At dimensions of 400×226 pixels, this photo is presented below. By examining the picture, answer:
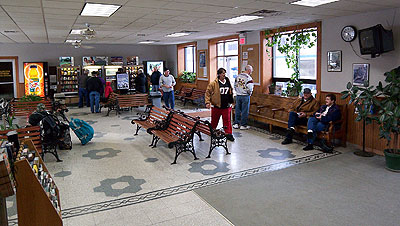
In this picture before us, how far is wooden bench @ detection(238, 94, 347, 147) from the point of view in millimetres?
6332

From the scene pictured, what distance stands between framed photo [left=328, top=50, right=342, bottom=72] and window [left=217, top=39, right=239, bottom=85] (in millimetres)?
4631

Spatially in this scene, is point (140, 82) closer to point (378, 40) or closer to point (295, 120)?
point (295, 120)

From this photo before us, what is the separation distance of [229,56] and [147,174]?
24.5 feet

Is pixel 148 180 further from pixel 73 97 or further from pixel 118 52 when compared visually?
pixel 118 52

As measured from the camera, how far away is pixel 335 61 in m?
6.78

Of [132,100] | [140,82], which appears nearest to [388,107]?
[132,100]

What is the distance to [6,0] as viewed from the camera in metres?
4.52

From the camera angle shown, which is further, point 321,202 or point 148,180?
point 148,180

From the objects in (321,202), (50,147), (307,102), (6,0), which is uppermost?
(6,0)

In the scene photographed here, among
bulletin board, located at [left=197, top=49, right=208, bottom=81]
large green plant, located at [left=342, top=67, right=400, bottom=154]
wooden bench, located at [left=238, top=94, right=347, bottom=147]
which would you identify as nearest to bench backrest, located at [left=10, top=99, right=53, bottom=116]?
wooden bench, located at [left=238, top=94, right=347, bottom=147]

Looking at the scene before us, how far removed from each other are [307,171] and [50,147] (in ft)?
14.3

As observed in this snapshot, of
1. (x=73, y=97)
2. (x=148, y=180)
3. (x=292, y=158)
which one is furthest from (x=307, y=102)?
(x=73, y=97)

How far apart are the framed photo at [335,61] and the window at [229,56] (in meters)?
4.63

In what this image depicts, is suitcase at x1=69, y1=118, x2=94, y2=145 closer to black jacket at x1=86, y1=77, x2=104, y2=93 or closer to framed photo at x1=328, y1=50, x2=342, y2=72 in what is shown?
black jacket at x1=86, y1=77, x2=104, y2=93
